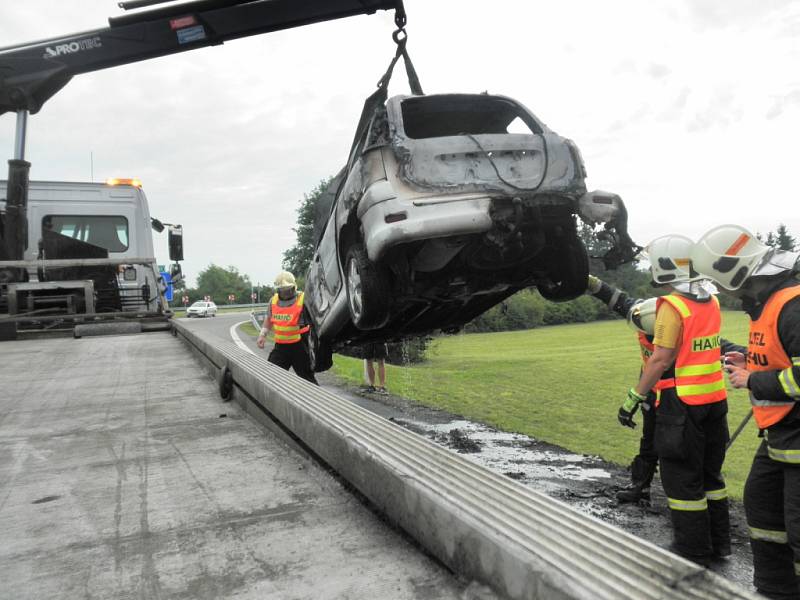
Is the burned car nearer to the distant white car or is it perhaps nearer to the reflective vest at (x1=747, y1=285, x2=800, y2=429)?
the reflective vest at (x1=747, y1=285, x2=800, y2=429)

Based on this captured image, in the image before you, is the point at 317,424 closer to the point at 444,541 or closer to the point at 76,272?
the point at 444,541

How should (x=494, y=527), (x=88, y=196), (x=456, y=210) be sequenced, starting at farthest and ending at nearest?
(x=88, y=196)
(x=456, y=210)
(x=494, y=527)

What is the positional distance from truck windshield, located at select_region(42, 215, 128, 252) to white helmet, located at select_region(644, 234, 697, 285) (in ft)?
26.6

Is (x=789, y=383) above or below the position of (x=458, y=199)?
below

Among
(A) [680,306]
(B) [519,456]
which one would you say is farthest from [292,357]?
(A) [680,306]

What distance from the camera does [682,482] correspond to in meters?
3.77

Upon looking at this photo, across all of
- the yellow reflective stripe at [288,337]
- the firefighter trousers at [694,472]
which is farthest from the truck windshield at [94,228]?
the firefighter trousers at [694,472]

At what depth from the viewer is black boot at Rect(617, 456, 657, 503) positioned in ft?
15.9

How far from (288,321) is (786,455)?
19.5 ft

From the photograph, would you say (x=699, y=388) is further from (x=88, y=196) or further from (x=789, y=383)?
→ (x=88, y=196)

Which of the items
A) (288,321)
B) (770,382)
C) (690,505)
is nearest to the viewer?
(770,382)

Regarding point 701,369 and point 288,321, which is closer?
point 701,369

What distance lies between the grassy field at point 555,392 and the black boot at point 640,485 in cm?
110

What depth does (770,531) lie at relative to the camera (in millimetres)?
3062
